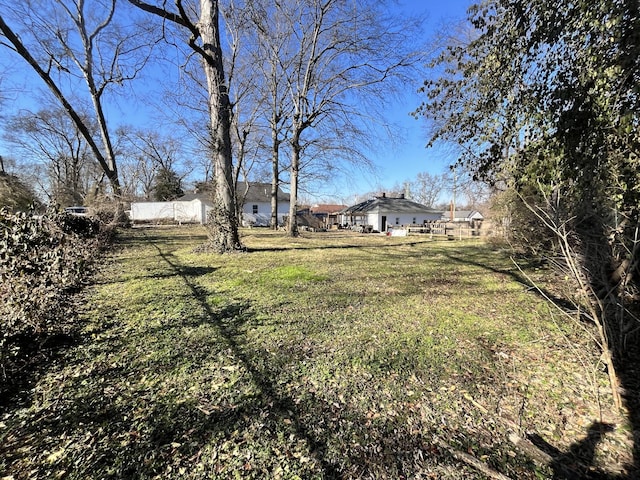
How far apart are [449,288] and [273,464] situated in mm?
4767

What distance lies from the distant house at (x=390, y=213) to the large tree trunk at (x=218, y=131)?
80.6 ft

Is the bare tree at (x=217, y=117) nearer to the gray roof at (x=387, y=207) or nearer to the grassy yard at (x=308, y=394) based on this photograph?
the grassy yard at (x=308, y=394)

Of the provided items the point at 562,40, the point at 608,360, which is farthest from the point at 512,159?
the point at 608,360

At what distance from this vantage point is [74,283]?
4.79 m

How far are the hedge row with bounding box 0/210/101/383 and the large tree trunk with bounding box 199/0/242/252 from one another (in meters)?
4.41

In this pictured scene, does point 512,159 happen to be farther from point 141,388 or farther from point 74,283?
point 74,283

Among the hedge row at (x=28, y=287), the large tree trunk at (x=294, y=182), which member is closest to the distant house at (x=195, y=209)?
the large tree trunk at (x=294, y=182)

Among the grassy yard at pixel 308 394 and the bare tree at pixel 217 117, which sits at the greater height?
the bare tree at pixel 217 117

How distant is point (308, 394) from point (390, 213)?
3238 cm

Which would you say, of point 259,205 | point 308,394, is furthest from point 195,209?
point 308,394

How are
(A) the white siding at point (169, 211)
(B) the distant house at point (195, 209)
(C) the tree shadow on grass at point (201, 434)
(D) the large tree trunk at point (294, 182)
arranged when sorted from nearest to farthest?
(C) the tree shadow on grass at point (201, 434) < (D) the large tree trunk at point (294, 182) < (B) the distant house at point (195, 209) < (A) the white siding at point (169, 211)

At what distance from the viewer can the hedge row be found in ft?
9.00

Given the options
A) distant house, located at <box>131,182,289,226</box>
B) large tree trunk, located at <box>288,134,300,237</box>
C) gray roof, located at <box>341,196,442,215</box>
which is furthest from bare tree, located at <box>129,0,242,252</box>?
gray roof, located at <box>341,196,442,215</box>

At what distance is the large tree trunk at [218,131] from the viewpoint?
8.02m
